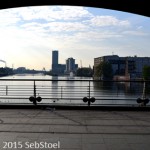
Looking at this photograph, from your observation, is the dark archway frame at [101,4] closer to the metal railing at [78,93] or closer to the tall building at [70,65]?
the metal railing at [78,93]

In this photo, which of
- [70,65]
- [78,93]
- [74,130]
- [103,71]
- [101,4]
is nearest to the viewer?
[101,4]

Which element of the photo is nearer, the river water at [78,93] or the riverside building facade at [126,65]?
the river water at [78,93]

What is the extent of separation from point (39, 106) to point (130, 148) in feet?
20.9

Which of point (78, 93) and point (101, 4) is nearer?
point (101, 4)

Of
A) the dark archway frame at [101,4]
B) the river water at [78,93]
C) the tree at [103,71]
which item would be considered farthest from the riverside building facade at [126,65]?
the dark archway frame at [101,4]

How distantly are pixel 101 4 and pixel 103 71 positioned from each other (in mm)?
50636

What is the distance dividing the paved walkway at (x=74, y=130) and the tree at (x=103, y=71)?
4239 centimetres

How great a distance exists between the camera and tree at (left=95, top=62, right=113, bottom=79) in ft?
185

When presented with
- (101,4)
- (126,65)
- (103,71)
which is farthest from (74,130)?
(126,65)

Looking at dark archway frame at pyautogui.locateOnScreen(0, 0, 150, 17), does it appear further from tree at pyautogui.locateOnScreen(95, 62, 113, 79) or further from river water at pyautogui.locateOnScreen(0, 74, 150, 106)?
tree at pyautogui.locateOnScreen(95, 62, 113, 79)

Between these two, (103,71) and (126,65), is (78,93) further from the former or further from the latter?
(126,65)

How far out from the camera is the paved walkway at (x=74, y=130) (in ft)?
21.0

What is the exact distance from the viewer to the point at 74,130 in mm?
7855

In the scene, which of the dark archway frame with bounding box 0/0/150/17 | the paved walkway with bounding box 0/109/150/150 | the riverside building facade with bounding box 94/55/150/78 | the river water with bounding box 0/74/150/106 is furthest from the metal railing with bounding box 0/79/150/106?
the riverside building facade with bounding box 94/55/150/78
